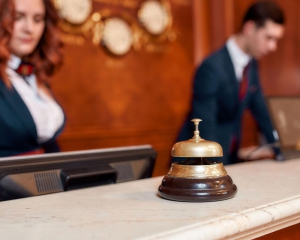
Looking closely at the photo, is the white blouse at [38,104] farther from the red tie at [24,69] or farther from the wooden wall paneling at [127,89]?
the wooden wall paneling at [127,89]

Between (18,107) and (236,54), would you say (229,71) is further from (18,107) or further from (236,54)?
(18,107)

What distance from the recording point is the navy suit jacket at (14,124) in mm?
2205

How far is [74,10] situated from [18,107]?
6.82ft

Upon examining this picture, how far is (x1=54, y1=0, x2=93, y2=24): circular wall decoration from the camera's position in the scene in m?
4.02

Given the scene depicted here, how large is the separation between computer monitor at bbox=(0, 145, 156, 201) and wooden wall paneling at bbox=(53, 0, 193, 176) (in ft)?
7.46

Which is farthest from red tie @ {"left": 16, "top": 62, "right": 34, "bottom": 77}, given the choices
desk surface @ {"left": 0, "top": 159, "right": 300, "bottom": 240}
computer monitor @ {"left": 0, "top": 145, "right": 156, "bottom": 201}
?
desk surface @ {"left": 0, "top": 159, "right": 300, "bottom": 240}

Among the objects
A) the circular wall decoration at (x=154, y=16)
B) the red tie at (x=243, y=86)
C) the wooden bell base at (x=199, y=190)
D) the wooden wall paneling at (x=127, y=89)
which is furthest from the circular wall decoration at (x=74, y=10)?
the wooden bell base at (x=199, y=190)

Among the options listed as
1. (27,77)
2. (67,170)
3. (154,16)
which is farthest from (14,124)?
(154,16)

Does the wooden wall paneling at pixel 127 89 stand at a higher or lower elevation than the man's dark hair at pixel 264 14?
lower

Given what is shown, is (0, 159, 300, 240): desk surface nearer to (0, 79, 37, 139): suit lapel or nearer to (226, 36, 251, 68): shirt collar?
(0, 79, 37, 139): suit lapel

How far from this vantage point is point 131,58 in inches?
183

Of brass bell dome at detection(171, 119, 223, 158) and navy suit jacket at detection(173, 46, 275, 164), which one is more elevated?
brass bell dome at detection(171, 119, 223, 158)

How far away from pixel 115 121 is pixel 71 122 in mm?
532

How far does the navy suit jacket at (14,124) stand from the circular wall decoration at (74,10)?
1.92 meters
